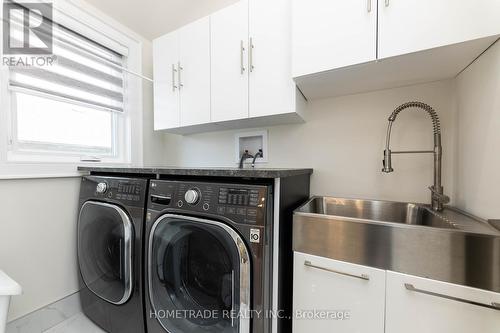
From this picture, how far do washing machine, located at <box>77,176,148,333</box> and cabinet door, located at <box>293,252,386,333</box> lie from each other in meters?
0.83

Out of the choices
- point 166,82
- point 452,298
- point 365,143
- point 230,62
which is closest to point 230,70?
point 230,62

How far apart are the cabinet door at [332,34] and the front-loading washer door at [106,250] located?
4.26ft

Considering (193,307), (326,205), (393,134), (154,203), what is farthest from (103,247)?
(393,134)

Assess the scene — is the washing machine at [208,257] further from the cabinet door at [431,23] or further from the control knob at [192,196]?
the cabinet door at [431,23]

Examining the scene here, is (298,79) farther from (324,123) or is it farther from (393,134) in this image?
(393,134)

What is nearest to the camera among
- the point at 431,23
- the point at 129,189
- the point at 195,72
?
the point at 431,23

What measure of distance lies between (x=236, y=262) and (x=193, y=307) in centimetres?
38

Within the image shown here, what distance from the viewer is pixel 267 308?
2.81 ft

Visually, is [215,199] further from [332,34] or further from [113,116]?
[113,116]

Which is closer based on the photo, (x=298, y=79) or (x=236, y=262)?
(x=236, y=262)

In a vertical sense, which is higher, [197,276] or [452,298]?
[452,298]

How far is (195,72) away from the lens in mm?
1531

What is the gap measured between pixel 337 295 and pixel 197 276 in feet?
2.09

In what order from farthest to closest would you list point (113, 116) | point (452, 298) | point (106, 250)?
point (113, 116) < point (106, 250) < point (452, 298)
